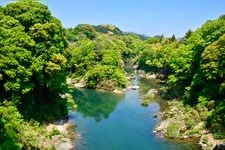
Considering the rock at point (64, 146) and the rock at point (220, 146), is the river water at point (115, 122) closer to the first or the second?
the rock at point (64, 146)

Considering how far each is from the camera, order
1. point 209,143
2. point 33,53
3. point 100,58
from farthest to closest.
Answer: point 100,58 → point 33,53 → point 209,143

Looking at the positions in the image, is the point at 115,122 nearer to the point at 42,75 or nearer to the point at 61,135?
the point at 61,135

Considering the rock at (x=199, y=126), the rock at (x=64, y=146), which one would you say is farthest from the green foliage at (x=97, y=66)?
the rock at (x=64, y=146)

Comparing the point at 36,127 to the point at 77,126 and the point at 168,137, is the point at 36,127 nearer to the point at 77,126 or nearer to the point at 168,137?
the point at 77,126

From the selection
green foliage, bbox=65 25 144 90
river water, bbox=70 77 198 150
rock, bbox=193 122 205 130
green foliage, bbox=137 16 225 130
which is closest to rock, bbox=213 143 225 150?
river water, bbox=70 77 198 150

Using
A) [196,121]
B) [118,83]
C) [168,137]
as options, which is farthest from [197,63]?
[118,83]

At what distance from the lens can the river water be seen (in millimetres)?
49625

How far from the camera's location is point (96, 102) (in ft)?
264

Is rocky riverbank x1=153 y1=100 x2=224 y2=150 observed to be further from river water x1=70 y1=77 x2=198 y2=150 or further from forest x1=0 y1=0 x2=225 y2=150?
river water x1=70 y1=77 x2=198 y2=150

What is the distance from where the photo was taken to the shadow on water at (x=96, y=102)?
7019 cm

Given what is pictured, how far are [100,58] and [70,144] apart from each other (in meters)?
59.7

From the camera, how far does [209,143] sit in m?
46.9

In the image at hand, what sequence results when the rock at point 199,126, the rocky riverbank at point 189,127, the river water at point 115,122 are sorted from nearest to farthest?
the rocky riverbank at point 189,127, the river water at point 115,122, the rock at point 199,126

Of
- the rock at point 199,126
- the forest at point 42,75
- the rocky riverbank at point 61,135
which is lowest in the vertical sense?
the rocky riverbank at point 61,135
